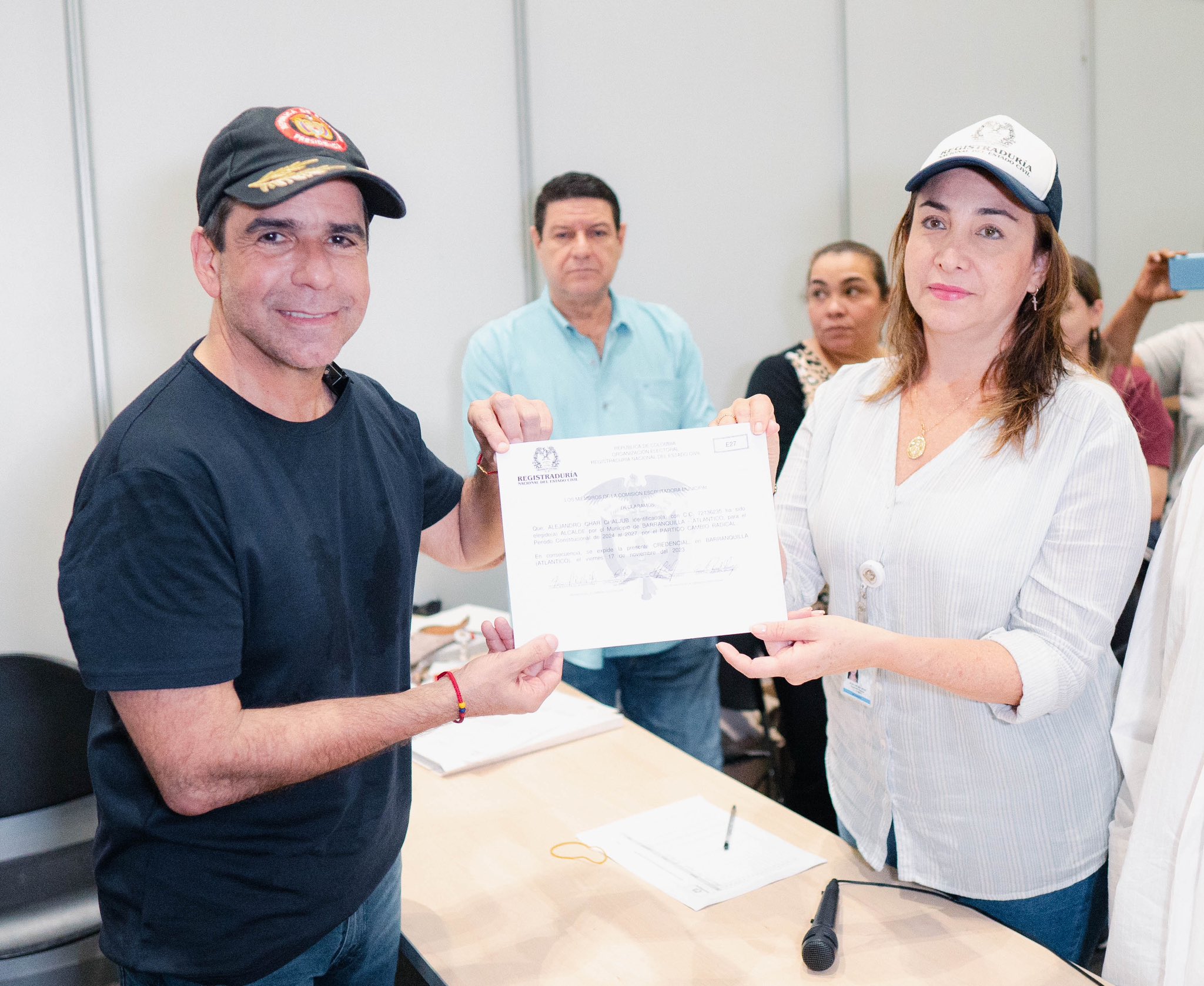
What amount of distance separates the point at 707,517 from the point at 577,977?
2.16ft

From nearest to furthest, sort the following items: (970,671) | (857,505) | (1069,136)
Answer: (970,671)
(857,505)
(1069,136)

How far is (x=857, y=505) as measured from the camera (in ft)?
5.07

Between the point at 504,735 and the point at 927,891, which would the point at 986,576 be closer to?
the point at 927,891

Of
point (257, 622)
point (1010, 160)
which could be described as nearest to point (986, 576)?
point (1010, 160)

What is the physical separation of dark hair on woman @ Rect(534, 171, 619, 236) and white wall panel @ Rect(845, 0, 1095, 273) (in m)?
1.71

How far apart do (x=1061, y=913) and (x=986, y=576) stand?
1.77ft

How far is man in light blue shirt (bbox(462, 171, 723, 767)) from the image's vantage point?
2811mm

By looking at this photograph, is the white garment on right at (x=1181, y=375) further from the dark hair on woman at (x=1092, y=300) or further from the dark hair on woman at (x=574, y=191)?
the dark hair on woman at (x=574, y=191)

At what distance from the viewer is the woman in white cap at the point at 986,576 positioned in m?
1.37

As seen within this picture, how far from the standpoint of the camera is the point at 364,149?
10.4 feet

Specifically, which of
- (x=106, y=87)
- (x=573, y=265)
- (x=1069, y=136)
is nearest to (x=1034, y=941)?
(x=573, y=265)

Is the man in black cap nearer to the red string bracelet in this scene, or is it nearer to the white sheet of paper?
the red string bracelet

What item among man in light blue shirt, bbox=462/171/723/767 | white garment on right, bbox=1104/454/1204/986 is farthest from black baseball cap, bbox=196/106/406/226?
man in light blue shirt, bbox=462/171/723/767

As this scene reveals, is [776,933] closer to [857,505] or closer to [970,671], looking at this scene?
[970,671]
